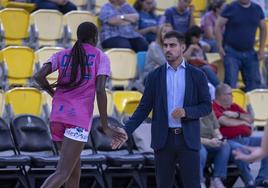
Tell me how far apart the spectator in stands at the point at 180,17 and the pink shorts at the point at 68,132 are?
6326 mm

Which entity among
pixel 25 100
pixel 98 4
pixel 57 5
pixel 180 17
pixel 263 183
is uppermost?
pixel 57 5

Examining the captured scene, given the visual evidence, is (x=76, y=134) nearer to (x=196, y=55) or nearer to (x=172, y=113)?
(x=172, y=113)

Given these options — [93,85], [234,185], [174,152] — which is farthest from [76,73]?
[234,185]

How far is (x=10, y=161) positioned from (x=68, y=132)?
1692 mm

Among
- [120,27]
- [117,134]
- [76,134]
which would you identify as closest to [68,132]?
[76,134]

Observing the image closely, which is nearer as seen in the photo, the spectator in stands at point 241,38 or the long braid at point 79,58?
the long braid at point 79,58

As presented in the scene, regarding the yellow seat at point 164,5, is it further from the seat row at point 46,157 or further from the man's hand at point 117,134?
the man's hand at point 117,134

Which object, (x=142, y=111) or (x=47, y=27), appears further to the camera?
(x=47, y=27)

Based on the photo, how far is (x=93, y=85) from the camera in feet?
26.2

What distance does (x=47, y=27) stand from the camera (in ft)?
43.7

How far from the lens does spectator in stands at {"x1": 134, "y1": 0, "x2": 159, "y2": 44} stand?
46.3 feet

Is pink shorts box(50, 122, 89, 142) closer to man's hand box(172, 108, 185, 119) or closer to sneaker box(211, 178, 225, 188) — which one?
man's hand box(172, 108, 185, 119)

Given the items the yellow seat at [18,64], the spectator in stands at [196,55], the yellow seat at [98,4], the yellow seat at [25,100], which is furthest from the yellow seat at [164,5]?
the yellow seat at [25,100]

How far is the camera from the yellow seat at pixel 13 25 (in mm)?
12945
